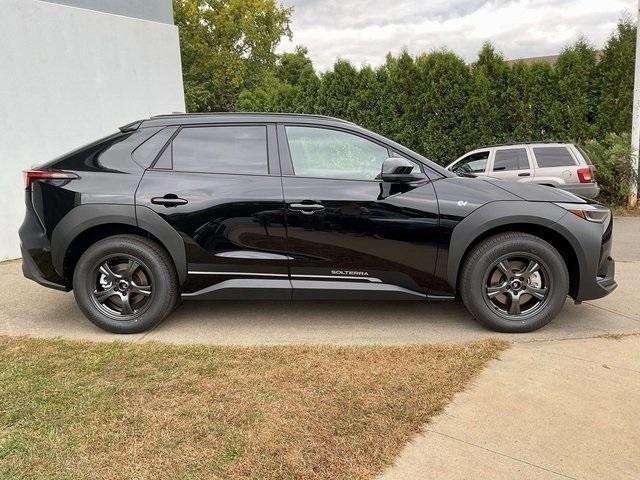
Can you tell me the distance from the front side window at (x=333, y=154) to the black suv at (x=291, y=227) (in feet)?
0.04

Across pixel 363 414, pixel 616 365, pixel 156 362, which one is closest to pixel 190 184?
pixel 156 362

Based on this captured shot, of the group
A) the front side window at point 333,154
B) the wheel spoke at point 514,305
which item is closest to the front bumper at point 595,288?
the wheel spoke at point 514,305

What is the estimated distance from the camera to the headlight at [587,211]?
4.08m

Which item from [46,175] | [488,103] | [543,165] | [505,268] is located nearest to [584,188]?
Answer: [543,165]

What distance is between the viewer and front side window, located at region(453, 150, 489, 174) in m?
10.1

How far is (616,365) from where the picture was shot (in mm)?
3623

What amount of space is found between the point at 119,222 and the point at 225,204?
2.86 feet

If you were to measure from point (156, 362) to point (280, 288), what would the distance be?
1.10 meters

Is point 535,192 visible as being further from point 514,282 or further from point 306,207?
point 306,207

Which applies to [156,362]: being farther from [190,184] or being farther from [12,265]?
[12,265]

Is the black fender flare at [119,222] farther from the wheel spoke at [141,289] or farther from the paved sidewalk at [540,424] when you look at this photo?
the paved sidewalk at [540,424]

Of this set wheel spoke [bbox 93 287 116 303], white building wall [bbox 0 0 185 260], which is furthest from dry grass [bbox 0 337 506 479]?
white building wall [bbox 0 0 185 260]

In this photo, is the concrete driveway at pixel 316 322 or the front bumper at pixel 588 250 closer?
the front bumper at pixel 588 250

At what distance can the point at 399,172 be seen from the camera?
4.02 m
